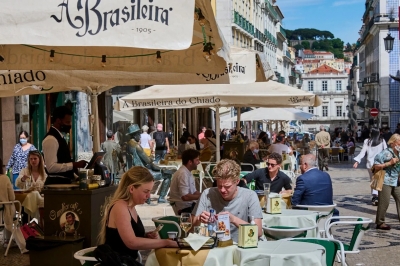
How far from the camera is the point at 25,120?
19266 mm

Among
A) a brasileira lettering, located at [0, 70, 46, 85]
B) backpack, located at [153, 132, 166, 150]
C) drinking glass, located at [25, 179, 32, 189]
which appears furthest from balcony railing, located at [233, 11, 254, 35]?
a brasileira lettering, located at [0, 70, 46, 85]

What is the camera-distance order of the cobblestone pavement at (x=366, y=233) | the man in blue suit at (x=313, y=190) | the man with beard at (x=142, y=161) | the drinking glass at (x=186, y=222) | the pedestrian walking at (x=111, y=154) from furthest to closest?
the pedestrian walking at (x=111, y=154) < the man with beard at (x=142, y=161) < the cobblestone pavement at (x=366, y=233) < the man in blue suit at (x=313, y=190) < the drinking glass at (x=186, y=222)

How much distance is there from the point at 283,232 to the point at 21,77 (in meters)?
3.33

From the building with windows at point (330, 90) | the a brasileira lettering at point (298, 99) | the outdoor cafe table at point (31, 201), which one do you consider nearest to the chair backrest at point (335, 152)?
the a brasileira lettering at point (298, 99)

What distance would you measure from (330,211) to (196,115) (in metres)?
41.8

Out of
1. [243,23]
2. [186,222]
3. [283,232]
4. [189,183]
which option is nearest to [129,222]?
[186,222]

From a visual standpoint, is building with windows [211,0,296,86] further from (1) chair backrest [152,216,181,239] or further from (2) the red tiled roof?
(2) the red tiled roof

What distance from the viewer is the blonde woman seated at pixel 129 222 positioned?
19.6 feet

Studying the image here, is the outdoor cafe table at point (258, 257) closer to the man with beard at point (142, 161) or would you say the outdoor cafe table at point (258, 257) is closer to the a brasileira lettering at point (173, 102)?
the a brasileira lettering at point (173, 102)

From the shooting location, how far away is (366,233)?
12758 mm

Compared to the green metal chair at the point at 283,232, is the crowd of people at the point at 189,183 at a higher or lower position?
higher

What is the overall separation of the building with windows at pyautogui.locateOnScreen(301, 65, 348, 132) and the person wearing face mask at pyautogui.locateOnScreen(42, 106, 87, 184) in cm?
15589

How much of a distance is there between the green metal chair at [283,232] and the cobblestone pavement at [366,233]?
84.1 inches

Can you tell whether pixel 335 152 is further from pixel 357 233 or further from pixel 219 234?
pixel 219 234
